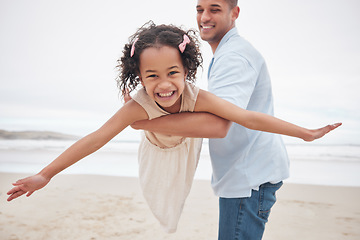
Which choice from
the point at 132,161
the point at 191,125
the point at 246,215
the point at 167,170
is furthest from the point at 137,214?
the point at 132,161

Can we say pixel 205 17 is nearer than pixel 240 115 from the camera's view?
No

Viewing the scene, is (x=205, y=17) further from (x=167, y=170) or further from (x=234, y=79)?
(x=167, y=170)

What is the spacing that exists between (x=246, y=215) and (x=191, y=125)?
0.53m

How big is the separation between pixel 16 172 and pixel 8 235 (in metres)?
→ 3.14

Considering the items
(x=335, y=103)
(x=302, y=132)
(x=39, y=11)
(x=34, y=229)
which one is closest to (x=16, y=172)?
(x=34, y=229)

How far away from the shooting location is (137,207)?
4477 millimetres

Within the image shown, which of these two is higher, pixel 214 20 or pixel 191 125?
pixel 214 20

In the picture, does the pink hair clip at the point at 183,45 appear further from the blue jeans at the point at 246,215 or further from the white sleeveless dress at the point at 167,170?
the blue jeans at the point at 246,215

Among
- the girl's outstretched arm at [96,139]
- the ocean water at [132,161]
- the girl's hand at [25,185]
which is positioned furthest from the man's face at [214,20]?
the ocean water at [132,161]

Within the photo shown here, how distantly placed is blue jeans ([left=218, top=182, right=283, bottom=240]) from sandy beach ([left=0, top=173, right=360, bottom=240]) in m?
2.08

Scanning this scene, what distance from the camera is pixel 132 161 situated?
7.93 m

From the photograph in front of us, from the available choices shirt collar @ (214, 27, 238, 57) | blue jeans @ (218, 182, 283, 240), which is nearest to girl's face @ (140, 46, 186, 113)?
shirt collar @ (214, 27, 238, 57)

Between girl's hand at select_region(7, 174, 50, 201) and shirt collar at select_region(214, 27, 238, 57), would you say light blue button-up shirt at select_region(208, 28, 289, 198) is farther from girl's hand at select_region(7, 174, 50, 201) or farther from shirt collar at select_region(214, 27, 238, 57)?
girl's hand at select_region(7, 174, 50, 201)

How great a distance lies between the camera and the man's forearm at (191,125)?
1.42m
